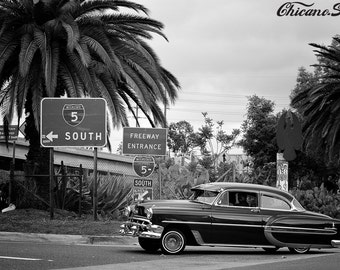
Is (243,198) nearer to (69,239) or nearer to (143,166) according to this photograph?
(69,239)

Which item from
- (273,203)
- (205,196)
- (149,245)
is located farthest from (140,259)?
(273,203)

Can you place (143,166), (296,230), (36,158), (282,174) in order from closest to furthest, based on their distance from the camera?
(296,230)
(282,174)
(143,166)
(36,158)

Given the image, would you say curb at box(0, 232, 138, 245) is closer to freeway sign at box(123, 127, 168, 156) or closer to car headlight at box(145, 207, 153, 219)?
car headlight at box(145, 207, 153, 219)

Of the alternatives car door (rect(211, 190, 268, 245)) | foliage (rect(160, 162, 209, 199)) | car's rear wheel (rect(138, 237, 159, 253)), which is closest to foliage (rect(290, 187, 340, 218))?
foliage (rect(160, 162, 209, 199))

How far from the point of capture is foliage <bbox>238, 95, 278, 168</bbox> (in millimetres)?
47438

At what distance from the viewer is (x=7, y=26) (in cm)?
2134

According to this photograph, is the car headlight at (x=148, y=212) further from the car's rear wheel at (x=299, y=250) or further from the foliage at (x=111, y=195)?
the foliage at (x=111, y=195)

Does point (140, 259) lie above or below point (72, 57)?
below

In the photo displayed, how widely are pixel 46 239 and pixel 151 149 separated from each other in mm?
4600

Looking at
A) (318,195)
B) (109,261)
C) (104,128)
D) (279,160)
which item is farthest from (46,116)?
(318,195)

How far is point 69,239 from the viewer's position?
1711 cm

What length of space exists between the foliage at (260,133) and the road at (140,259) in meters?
32.0

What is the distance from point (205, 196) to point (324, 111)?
2034 cm

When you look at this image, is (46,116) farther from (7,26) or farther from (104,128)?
(7,26)
